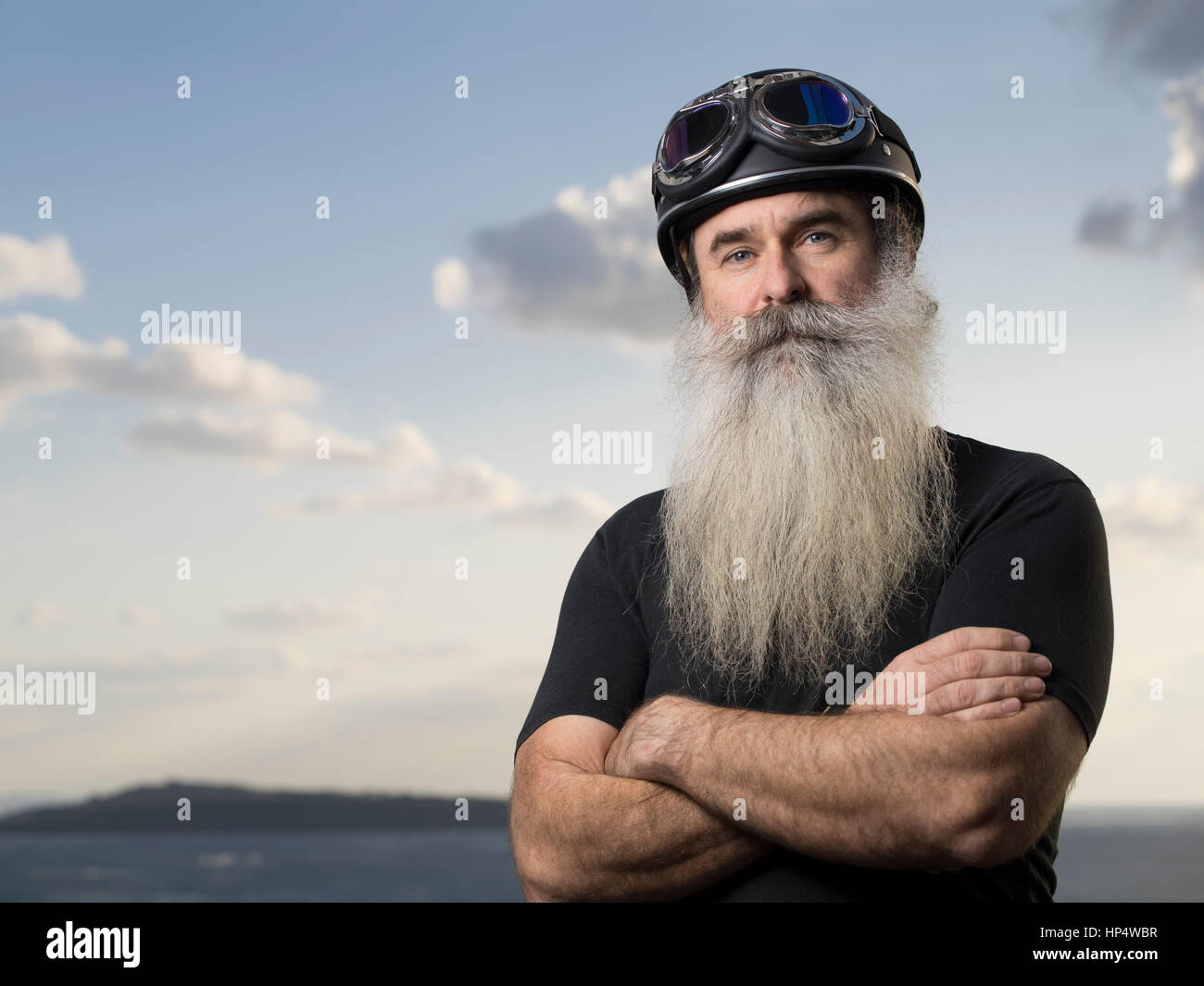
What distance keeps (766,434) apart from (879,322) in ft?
1.56

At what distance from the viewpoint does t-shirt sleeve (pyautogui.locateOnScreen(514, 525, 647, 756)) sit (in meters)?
2.97

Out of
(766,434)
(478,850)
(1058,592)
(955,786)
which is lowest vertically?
(478,850)

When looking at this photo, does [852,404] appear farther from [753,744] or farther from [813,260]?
[753,744]

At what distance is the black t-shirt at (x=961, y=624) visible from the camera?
243 centimetres

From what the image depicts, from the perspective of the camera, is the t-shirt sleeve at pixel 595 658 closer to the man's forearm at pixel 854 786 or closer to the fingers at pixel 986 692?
the man's forearm at pixel 854 786

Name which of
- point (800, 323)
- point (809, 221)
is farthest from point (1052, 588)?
point (809, 221)

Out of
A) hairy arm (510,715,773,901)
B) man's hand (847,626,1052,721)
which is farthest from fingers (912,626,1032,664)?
hairy arm (510,715,773,901)

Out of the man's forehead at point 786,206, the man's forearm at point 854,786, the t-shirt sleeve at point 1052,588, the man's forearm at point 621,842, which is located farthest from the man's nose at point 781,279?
the man's forearm at point 621,842

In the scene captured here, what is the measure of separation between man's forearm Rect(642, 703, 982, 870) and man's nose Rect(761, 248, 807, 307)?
4.24 ft

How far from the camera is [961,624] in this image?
2514mm

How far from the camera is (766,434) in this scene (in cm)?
324

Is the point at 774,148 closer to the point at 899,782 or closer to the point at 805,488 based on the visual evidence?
the point at 805,488
